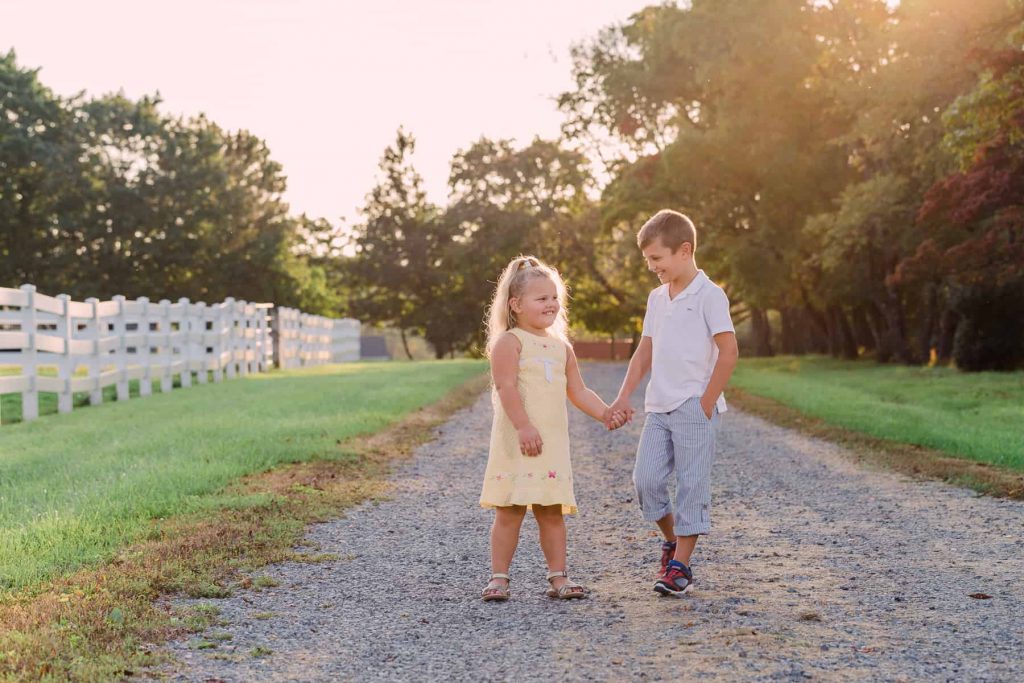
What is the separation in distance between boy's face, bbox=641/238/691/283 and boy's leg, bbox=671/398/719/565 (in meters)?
0.57

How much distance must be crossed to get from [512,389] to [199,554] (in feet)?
6.05

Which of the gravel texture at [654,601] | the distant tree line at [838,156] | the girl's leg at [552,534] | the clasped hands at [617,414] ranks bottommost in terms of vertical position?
the gravel texture at [654,601]

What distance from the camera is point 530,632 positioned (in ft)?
14.7

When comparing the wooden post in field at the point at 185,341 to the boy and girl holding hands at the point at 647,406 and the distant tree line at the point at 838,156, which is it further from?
the boy and girl holding hands at the point at 647,406

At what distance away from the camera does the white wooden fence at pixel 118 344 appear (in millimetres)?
14008

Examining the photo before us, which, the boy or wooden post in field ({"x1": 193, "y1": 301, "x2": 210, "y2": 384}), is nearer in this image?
the boy

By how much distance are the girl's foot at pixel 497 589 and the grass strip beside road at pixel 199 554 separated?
1.05 m

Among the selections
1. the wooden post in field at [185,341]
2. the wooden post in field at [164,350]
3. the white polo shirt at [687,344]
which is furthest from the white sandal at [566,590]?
the wooden post in field at [185,341]

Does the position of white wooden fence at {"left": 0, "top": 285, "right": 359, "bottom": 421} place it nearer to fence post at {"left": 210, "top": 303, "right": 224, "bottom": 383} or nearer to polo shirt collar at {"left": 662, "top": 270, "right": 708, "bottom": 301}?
fence post at {"left": 210, "top": 303, "right": 224, "bottom": 383}

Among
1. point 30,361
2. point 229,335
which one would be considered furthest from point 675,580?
point 229,335

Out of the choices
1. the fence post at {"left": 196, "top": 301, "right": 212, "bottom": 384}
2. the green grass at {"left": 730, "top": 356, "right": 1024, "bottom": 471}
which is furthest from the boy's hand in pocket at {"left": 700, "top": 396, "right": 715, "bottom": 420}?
the fence post at {"left": 196, "top": 301, "right": 212, "bottom": 384}

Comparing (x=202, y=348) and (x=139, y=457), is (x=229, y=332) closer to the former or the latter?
(x=202, y=348)

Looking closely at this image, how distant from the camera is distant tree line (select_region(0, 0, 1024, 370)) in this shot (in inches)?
843

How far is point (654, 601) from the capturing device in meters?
4.94
